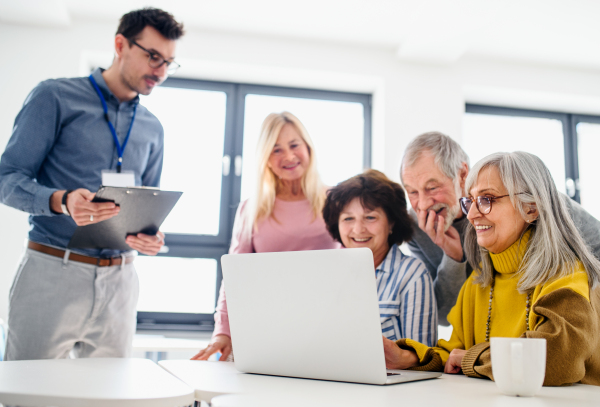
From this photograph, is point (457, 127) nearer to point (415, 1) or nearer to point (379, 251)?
point (415, 1)

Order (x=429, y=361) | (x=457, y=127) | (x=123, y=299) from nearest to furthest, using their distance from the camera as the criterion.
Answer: (x=429, y=361)
(x=123, y=299)
(x=457, y=127)

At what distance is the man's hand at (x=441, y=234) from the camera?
64.6 inches

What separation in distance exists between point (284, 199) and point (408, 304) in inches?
32.6

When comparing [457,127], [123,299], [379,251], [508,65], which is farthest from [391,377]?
[508,65]

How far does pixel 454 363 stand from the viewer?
1.16 metres

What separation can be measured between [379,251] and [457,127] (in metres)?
2.47

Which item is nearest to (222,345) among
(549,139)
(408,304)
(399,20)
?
(408,304)

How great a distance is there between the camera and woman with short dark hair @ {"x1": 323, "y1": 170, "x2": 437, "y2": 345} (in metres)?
1.42

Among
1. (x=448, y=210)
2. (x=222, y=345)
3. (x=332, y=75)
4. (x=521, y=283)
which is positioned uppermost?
(x=332, y=75)

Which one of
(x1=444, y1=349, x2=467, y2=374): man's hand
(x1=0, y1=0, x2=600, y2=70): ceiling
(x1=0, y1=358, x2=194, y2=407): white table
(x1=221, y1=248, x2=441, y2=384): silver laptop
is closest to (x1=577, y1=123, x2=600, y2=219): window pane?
(x1=0, y1=0, x2=600, y2=70): ceiling

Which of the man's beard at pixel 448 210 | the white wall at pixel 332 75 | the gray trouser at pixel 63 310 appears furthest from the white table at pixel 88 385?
the white wall at pixel 332 75

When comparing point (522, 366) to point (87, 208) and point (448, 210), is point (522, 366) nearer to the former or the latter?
point (448, 210)

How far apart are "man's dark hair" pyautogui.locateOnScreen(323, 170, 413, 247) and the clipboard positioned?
558 mm

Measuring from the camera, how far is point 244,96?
394 cm
